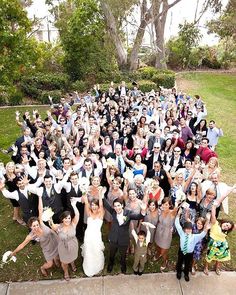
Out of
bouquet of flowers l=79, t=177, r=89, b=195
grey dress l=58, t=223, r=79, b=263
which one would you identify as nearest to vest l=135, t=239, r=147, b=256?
grey dress l=58, t=223, r=79, b=263

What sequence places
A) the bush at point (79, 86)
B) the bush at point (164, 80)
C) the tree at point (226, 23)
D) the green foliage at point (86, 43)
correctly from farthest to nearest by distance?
1. the bush at point (164, 80)
2. the tree at point (226, 23)
3. the bush at point (79, 86)
4. the green foliage at point (86, 43)

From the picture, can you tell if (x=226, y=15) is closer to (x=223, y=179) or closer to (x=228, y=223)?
(x=223, y=179)

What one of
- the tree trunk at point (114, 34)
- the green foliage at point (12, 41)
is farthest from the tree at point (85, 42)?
the green foliage at point (12, 41)

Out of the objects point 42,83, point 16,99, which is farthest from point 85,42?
point 16,99

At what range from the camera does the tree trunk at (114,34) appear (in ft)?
64.7

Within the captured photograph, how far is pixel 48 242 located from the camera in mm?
5258

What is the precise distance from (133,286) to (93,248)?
1001mm

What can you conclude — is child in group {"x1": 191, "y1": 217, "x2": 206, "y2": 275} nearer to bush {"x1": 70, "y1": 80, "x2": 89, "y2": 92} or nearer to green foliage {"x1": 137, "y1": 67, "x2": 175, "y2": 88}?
bush {"x1": 70, "y1": 80, "x2": 89, "y2": 92}

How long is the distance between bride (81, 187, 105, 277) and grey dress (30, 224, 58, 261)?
0.52 m

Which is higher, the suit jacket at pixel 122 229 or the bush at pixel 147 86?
the bush at pixel 147 86

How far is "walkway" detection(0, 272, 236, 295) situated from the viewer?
5387 mm

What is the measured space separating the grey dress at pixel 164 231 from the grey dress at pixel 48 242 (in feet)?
6.02

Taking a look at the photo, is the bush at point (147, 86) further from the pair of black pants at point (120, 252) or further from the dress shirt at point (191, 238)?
the dress shirt at point (191, 238)

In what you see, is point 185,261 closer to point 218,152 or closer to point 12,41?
point 218,152
